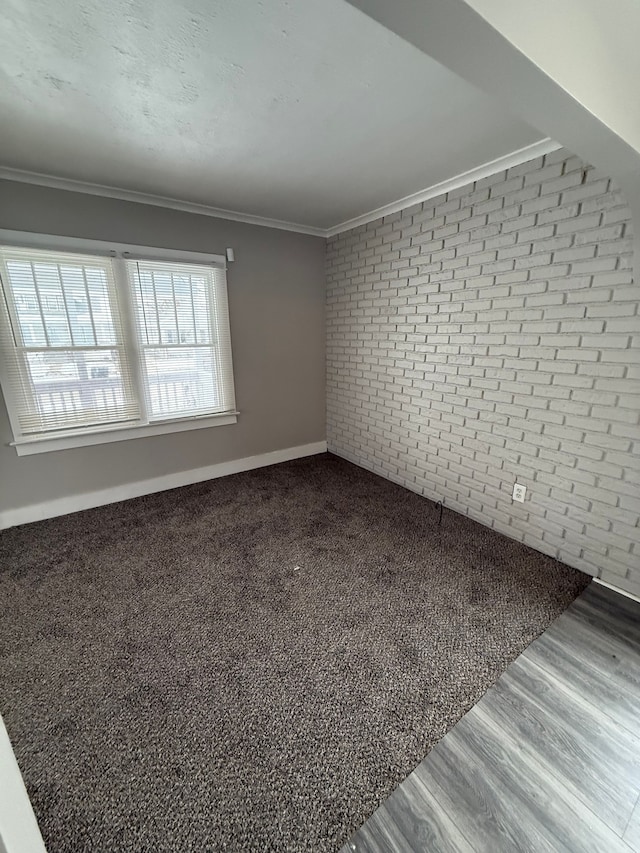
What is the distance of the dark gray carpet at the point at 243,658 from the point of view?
112cm

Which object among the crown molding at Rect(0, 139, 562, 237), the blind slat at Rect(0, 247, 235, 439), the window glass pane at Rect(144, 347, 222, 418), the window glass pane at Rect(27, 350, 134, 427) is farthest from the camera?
the window glass pane at Rect(144, 347, 222, 418)

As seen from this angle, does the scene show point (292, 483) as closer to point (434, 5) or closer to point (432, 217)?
point (432, 217)

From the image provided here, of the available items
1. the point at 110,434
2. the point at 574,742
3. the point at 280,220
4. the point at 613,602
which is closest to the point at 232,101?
the point at 280,220

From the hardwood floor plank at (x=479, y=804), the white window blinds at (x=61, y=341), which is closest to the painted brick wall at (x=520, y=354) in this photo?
the hardwood floor plank at (x=479, y=804)

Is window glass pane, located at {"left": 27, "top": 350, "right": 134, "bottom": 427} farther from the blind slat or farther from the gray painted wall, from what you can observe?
the gray painted wall

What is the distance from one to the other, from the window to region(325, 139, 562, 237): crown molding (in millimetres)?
1465

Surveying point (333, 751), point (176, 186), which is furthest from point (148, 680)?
point (176, 186)

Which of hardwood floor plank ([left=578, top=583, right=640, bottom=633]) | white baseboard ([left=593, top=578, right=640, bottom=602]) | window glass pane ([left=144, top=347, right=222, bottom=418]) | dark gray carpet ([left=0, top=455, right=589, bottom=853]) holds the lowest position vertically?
dark gray carpet ([left=0, top=455, right=589, bottom=853])

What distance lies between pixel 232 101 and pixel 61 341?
79.8 inches

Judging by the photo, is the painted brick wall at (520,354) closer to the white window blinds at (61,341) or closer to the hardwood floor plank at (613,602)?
the hardwood floor plank at (613,602)

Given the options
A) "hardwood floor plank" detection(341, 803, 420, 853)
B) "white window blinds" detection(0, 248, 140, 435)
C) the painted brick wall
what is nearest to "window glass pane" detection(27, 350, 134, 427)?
"white window blinds" detection(0, 248, 140, 435)

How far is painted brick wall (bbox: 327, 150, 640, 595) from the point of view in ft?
6.24

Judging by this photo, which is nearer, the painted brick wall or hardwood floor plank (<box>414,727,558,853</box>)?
hardwood floor plank (<box>414,727,558,853</box>)

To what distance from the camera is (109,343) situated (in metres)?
2.79
